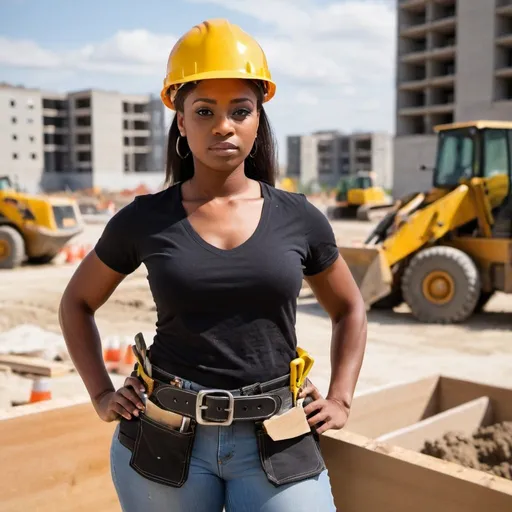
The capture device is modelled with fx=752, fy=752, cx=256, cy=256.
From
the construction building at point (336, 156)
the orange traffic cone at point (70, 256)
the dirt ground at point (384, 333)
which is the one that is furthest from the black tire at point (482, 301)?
the construction building at point (336, 156)

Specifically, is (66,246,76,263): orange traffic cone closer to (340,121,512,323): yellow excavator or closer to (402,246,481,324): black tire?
(340,121,512,323): yellow excavator

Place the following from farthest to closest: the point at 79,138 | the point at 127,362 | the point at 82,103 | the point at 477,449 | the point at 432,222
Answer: the point at 79,138 → the point at 82,103 → the point at 432,222 → the point at 127,362 → the point at 477,449

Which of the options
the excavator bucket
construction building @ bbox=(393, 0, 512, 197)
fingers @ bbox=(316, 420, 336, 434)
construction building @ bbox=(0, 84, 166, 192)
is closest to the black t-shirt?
fingers @ bbox=(316, 420, 336, 434)

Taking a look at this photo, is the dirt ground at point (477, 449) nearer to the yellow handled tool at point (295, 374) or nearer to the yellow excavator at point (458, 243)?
the yellow handled tool at point (295, 374)

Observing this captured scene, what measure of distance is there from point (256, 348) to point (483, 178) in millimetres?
8777

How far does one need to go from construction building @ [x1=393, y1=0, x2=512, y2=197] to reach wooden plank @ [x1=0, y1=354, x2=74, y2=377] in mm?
44319

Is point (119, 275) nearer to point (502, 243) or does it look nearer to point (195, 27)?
point (195, 27)

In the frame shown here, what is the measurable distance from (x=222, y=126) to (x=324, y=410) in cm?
80

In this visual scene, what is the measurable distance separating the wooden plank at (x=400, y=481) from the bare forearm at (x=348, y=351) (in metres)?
0.58

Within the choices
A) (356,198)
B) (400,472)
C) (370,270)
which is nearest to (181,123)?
(400,472)

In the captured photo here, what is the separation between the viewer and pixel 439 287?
32.8 feet

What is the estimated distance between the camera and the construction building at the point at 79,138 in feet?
235

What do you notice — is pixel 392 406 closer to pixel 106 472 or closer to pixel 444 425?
pixel 444 425

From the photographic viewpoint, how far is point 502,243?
973cm
